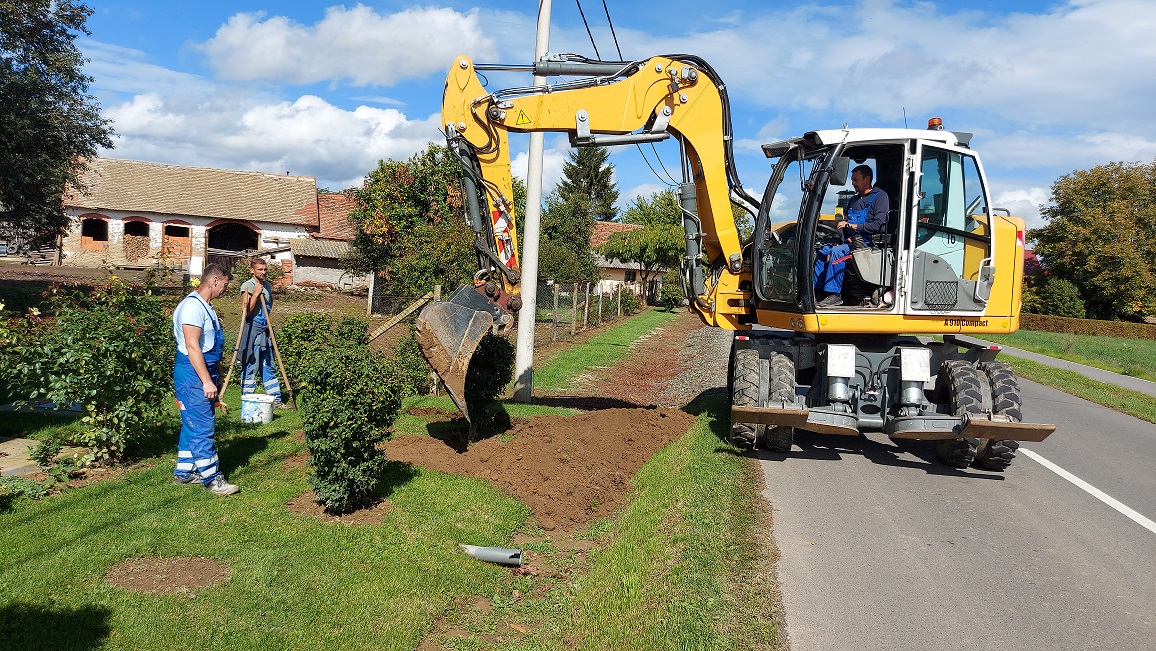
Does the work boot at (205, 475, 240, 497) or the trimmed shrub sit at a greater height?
the trimmed shrub

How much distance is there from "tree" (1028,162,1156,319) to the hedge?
244 cm

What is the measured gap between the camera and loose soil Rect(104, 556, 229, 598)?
4.33 meters

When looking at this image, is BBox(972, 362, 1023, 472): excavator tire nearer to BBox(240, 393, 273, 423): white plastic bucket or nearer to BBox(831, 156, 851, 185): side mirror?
BBox(831, 156, 851, 185): side mirror

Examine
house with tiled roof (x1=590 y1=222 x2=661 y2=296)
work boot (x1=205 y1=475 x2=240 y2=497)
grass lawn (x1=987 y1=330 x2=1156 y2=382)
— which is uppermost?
house with tiled roof (x1=590 y1=222 x2=661 y2=296)

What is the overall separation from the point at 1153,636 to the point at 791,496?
2.88m

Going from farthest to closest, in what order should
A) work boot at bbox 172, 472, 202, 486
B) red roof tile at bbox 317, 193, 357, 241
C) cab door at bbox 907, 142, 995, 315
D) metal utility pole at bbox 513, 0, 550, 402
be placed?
red roof tile at bbox 317, 193, 357, 241 → metal utility pole at bbox 513, 0, 550, 402 → cab door at bbox 907, 142, 995, 315 → work boot at bbox 172, 472, 202, 486

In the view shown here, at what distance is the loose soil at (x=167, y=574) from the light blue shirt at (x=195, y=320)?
191 cm

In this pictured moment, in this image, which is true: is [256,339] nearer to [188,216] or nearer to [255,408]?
[255,408]

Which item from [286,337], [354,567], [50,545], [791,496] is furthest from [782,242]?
[50,545]

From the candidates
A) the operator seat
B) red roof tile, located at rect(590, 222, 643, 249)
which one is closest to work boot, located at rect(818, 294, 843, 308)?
the operator seat

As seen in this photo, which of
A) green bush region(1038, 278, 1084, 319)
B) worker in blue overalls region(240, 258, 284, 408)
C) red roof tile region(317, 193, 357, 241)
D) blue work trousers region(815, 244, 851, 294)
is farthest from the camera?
green bush region(1038, 278, 1084, 319)

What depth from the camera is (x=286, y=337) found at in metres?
10.1

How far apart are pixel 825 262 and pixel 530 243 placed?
4321mm

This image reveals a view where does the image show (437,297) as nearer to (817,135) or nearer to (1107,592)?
(817,135)
